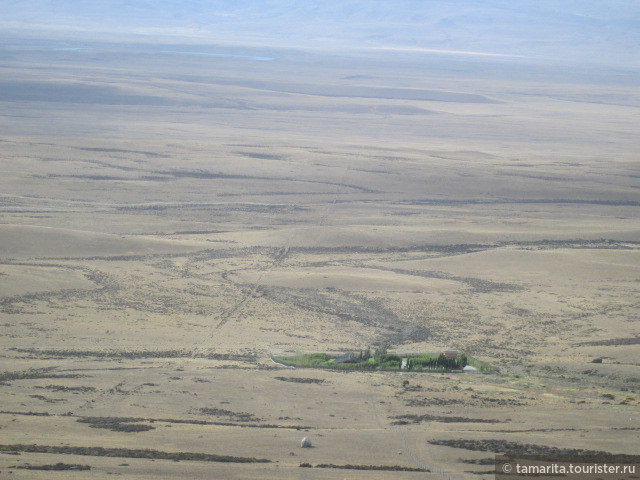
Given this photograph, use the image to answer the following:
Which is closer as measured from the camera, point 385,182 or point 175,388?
point 175,388

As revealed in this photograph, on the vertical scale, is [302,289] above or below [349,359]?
below

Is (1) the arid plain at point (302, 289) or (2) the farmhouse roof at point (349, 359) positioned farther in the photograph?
(2) the farmhouse roof at point (349, 359)

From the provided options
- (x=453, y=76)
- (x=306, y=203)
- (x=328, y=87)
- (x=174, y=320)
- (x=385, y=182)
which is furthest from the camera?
(x=453, y=76)

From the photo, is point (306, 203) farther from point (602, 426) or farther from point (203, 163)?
point (602, 426)

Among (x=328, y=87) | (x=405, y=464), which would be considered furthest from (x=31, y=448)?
(x=328, y=87)

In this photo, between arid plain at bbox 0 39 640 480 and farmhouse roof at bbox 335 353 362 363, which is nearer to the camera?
arid plain at bbox 0 39 640 480

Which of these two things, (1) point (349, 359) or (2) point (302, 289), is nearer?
(1) point (349, 359)

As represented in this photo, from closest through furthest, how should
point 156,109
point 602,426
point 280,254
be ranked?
point 602,426 < point 280,254 < point 156,109
